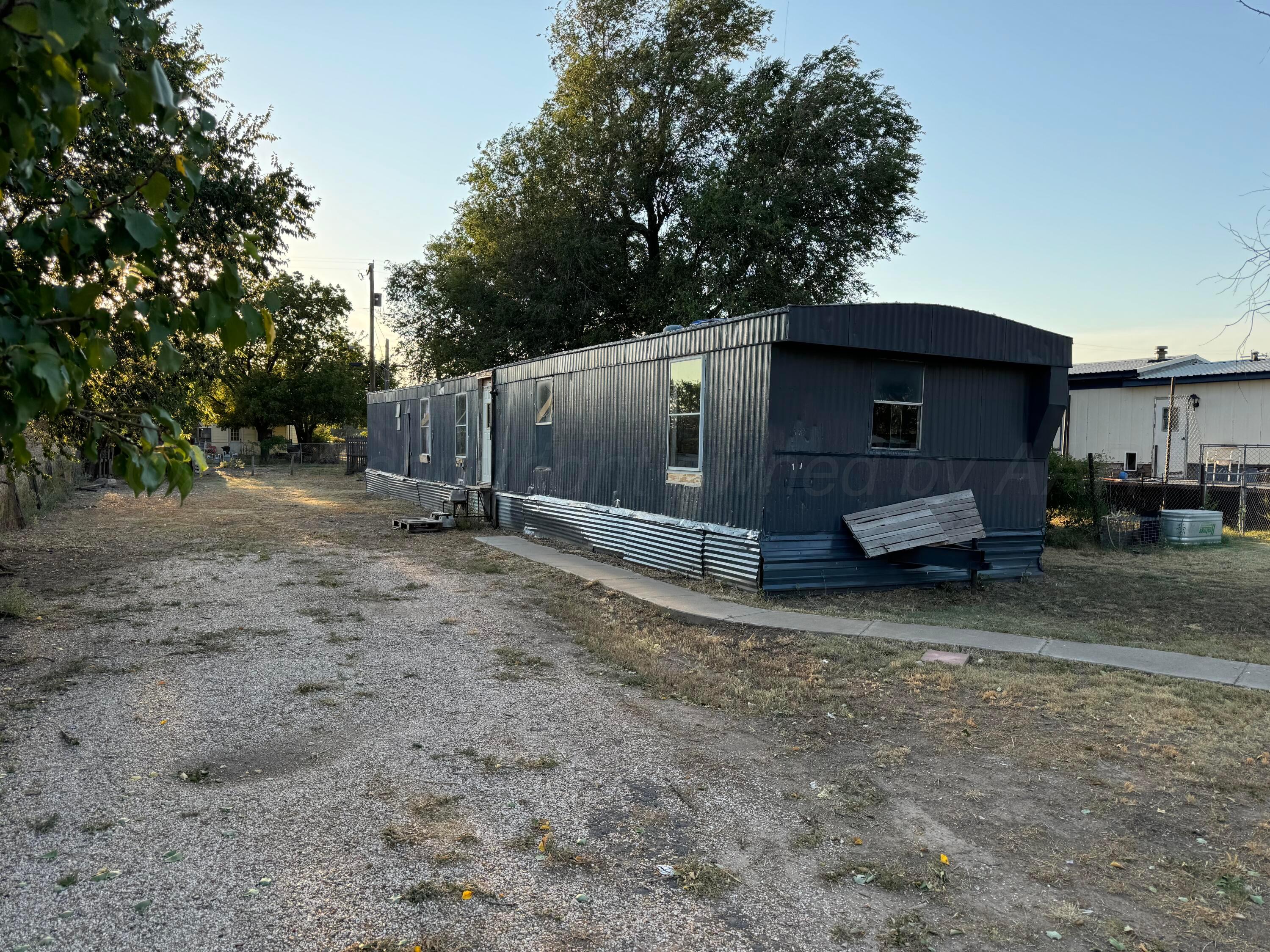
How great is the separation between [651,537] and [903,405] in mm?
3580

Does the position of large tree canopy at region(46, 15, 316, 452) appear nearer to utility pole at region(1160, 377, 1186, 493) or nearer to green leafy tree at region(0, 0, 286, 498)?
green leafy tree at region(0, 0, 286, 498)

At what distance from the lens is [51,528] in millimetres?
14312

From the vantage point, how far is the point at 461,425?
61.2ft

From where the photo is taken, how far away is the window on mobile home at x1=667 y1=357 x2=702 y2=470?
34.6 ft

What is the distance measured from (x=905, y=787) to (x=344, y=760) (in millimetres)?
2883

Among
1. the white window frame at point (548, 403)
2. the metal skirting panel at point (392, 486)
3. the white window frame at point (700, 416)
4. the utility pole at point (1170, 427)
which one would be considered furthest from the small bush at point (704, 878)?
the utility pole at point (1170, 427)

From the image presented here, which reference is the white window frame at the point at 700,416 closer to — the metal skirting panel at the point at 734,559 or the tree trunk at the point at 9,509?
the metal skirting panel at the point at 734,559

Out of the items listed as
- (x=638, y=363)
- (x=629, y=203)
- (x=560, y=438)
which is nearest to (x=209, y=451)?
(x=629, y=203)

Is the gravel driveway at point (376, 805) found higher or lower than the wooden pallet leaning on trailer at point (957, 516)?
lower

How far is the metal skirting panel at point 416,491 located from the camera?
17.4m

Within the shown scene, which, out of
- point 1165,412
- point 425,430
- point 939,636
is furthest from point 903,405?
point 1165,412

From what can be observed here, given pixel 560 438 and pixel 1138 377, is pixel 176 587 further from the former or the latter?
pixel 1138 377

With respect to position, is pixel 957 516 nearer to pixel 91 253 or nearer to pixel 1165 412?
pixel 91 253

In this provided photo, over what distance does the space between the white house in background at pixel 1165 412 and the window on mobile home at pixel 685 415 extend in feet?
45.0
